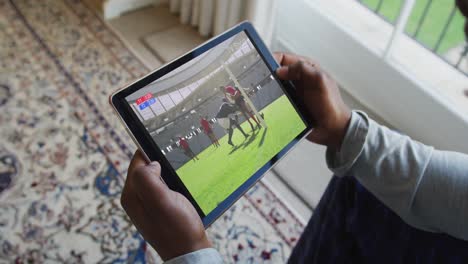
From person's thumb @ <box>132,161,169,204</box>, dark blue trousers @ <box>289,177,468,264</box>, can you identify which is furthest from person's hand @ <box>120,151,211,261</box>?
dark blue trousers @ <box>289,177,468,264</box>

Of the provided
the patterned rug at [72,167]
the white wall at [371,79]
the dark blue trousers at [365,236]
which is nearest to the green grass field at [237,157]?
the dark blue trousers at [365,236]

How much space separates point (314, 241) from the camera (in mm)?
721

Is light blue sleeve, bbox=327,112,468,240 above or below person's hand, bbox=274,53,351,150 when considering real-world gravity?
below

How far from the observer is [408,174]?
59 cm

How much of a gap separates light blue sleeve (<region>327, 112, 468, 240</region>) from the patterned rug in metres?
0.55

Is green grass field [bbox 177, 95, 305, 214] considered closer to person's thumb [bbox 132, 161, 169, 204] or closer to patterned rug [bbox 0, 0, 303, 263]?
person's thumb [bbox 132, 161, 169, 204]

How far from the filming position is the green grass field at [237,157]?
56cm

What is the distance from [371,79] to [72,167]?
1.08 m

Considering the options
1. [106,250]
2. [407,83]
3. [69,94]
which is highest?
[69,94]

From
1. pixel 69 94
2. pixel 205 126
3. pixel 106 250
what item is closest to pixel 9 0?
pixel 69 94

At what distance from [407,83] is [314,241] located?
763mm

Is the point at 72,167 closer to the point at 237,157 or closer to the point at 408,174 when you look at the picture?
the point at 237,157

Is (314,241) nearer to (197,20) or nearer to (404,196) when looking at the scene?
(404,196)

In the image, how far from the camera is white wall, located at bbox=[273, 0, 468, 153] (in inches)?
46.4
